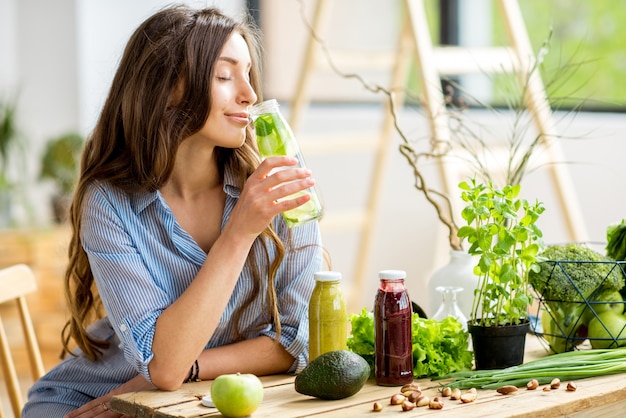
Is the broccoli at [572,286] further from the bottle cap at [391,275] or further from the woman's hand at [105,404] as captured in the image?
the woman's hand at [105,404]

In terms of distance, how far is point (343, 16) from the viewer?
4.65m

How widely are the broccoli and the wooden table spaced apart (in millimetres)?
171

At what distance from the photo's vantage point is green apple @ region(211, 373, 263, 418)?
4.76 ft

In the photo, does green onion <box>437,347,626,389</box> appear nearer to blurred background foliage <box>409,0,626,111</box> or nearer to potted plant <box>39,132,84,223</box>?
blurred background foliage <box>409,0,626,111</box>

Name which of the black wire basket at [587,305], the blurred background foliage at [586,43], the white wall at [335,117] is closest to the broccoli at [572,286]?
the black wire basket at [587,305]

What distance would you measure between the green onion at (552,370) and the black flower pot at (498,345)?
0.03 m

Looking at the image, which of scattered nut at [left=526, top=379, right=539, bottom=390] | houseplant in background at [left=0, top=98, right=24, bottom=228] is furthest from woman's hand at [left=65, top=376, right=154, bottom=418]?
houseplant in background at [left=0, top=98, right=24, bottom=228]

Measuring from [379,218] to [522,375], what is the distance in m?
2.73

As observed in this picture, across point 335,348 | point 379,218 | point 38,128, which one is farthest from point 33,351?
point 38,128

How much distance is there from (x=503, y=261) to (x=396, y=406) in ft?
1.22

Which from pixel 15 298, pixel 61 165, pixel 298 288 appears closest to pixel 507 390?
pixel 298 288

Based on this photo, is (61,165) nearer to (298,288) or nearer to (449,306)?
(298,288)

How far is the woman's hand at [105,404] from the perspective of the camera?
6.01ft

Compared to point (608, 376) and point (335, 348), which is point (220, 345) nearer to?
point (335, 348)
